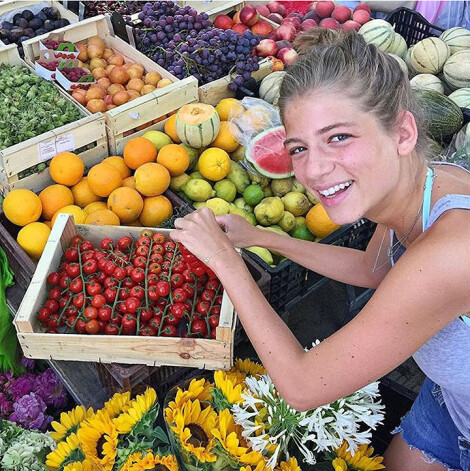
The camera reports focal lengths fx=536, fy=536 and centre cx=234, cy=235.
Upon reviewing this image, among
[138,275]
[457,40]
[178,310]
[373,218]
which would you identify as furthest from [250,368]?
[457,40]

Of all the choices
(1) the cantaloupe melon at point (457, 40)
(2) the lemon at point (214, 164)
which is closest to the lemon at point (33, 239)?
(2) the lemon at point (214, 164)

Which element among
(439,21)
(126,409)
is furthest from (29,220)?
(439,21)

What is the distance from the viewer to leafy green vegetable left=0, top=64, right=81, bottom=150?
2689 mm

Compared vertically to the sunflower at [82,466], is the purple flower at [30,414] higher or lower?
lower

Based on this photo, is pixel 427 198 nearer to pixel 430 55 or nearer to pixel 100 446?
pixel 100 446

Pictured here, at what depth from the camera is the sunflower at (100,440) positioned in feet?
4.45

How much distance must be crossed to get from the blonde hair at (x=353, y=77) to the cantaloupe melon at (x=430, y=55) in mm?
2318

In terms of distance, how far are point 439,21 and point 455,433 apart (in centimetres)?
432

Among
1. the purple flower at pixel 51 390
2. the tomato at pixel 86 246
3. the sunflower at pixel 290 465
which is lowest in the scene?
the purple flower at pixel 51 390

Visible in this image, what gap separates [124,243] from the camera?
2053 mm

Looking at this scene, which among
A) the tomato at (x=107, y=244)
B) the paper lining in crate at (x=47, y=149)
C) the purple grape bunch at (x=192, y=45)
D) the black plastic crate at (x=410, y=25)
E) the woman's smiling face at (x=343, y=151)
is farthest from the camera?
the black plastic crate at (x=410, y=25)

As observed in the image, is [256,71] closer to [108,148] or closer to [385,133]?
[108,148]

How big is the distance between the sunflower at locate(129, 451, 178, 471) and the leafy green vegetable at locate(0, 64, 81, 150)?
1.86 metres

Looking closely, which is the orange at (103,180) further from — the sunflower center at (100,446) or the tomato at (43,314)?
the sunflower center at (100,446)
